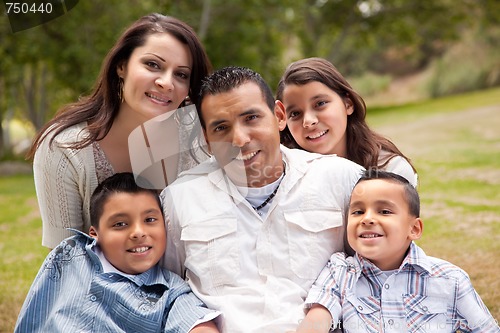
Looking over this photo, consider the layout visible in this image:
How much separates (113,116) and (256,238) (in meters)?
1.10

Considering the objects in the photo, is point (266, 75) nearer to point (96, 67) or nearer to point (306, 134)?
point (96, 67)

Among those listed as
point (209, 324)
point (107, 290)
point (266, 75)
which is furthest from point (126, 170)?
point (266, 75)

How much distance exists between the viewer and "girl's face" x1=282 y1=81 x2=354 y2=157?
3.15 m

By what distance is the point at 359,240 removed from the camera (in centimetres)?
238

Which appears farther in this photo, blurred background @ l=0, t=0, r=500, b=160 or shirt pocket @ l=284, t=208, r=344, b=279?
blurred background @ l=0, t=0, r=500, b=160

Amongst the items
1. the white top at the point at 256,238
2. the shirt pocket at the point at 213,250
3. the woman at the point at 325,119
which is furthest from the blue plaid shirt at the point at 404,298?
the woman at the point at 325,119

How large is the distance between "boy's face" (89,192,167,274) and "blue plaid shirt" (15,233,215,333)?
0.07m

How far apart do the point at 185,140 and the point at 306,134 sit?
683 mm

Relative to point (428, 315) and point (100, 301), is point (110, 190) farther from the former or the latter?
point (428, 315)

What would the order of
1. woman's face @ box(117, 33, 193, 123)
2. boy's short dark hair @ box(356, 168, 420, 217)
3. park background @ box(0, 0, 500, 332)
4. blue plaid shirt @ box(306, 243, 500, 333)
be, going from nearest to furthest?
blue plaid shirt @ box(306, 243, 500, 333) < boy's short dark hair @ box(356, 168, 420, 217) < woman's face @ box(117, 33, 193, 123) < park background @ box(0, 0, 500, 332)

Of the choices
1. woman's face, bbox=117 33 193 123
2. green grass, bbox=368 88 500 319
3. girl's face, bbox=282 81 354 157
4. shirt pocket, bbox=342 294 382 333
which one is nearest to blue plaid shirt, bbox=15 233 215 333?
shirt pocket, bbox=342 294 382 333

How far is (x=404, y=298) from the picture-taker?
2383 millimetres

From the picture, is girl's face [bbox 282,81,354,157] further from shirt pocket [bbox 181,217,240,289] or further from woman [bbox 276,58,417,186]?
shirt pocket [bbox 181,217,240,289]

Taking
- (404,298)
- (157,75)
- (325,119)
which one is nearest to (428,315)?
(404,298)
